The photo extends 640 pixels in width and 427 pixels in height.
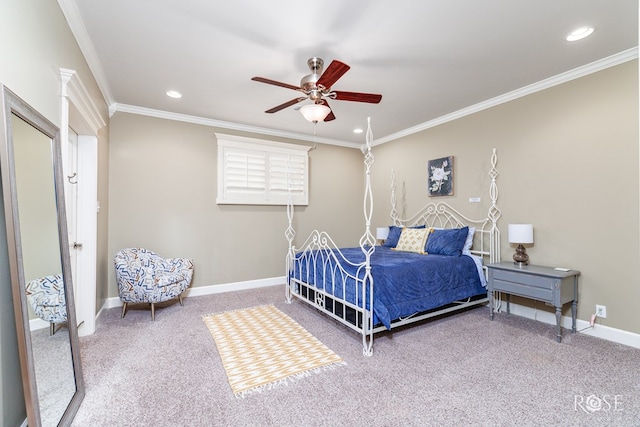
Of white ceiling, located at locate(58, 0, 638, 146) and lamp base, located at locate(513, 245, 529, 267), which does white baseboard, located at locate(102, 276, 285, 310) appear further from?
lamp base, located at locate(513, 245, 529, 267)

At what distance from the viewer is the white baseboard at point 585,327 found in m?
2.66

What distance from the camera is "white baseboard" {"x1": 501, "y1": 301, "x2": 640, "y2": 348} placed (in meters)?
2.66

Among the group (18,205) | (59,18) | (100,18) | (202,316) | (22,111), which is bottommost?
(202,316)

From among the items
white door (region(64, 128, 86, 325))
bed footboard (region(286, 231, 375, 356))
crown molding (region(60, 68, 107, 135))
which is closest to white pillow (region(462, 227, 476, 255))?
bed footboard (region(286, 231, 375, 356))

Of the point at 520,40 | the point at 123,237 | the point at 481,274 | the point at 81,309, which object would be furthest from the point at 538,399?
the point at 123,237

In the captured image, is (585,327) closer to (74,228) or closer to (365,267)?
(365,267)

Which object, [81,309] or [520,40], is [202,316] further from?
[520,40]

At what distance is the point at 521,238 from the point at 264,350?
115 inches

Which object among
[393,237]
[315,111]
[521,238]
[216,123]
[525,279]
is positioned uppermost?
[216,123]

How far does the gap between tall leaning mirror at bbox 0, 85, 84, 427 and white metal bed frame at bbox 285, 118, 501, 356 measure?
207 cm

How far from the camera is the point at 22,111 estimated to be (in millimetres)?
1458

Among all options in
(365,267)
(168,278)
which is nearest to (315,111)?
(365,267)

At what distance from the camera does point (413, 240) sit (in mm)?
4102

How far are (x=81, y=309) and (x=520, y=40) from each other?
15.8ft
